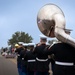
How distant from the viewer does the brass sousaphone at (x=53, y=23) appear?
6863mm

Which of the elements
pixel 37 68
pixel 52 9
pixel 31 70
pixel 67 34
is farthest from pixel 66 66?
pixel 31 70

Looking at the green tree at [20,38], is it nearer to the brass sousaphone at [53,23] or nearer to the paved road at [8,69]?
the paved road at [8,69]

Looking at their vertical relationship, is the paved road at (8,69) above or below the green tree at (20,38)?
above

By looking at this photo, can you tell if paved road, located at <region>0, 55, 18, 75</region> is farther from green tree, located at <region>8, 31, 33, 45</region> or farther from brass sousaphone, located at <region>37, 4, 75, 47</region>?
green tree, located at <region>8, 31, 33, 45</region>

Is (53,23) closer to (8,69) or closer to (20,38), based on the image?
(8,69)

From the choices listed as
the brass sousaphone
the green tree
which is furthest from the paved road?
the green tree

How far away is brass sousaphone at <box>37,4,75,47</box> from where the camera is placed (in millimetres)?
6863

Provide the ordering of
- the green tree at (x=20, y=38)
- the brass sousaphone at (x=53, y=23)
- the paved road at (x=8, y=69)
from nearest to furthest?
the brass sousaphone at (x=53, y=23), the paved road at (x=8, y=69), the green tree at (x=20, y=38)

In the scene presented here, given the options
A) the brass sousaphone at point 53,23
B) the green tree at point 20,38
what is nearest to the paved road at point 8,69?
the brass sousaphone at point 53,23

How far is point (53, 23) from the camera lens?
7336mm

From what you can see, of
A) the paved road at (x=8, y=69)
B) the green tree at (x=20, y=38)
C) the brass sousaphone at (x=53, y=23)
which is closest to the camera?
the brass sousaphone at (x=53, y=23)

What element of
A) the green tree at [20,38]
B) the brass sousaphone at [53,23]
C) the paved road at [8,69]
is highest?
the brass sousaphone at [53,23]

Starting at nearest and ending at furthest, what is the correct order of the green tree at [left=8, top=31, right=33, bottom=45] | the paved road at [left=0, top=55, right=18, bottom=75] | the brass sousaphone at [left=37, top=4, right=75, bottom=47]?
the brass sousaphone at [left=37, top=4, right=75, bottom=47], the paved road at [left=0, top=55, right=18, bottom=75], the green tree at [left=8, top=31, right=33, bottom=45]

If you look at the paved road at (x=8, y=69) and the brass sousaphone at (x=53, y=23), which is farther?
the paved road at (x=8, y=69)
